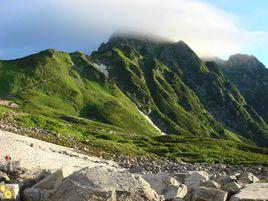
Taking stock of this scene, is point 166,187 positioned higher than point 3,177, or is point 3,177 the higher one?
point 3,177

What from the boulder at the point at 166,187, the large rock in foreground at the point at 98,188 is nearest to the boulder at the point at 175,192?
the boulder at the point at 166,187

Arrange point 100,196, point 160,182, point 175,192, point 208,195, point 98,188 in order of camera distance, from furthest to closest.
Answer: point 160,182
point 175,192
point 208,195
point 98,188
point 100,196

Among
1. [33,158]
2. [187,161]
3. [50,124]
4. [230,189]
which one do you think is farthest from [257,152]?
[230,189]

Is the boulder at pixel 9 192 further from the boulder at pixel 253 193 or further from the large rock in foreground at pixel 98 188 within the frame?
the boulder at pixel 253 193

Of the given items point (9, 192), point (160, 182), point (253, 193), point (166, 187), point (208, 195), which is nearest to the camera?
point (9, 192)

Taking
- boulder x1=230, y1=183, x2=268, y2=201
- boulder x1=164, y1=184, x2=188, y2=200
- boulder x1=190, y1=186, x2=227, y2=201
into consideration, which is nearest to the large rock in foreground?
boulder x1=190, y1=186, x2=227, y2=201

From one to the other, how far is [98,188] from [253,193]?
812 centimetres

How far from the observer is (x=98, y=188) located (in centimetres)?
1975

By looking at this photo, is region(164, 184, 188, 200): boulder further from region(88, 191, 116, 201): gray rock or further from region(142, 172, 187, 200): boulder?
region(88, 191, 116, 201): gray rock

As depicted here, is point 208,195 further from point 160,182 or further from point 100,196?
point 100,196

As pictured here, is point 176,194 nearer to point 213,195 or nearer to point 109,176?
point 213,195

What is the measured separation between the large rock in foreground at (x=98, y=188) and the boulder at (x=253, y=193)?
409 cm

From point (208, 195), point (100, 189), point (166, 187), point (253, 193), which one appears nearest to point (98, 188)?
point (100, 189)

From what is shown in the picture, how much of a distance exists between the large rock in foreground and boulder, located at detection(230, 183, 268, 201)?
4.09 metres
